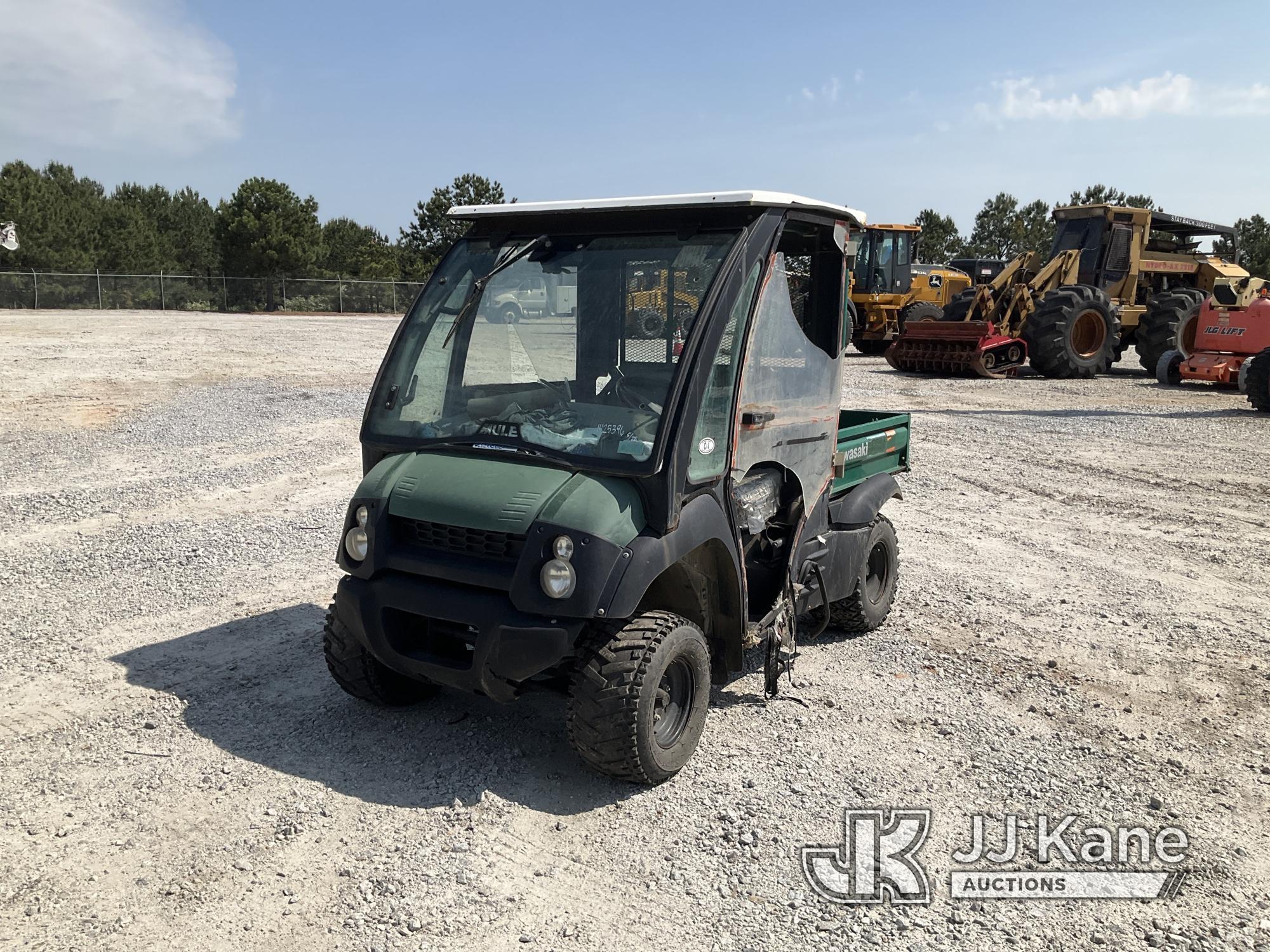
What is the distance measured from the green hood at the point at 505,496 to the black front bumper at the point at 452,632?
0.27m

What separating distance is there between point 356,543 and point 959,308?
60.5 feet

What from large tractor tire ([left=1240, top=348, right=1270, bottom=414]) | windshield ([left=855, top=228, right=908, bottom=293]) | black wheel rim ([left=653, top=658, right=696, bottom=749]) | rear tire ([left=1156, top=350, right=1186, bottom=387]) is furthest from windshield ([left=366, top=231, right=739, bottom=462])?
windshield ([left=855, top=228, right=908, bottom=293])

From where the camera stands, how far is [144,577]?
6.27 meters

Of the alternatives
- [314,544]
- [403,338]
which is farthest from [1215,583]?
[314,544]

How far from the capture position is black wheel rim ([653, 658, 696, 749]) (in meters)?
3.84

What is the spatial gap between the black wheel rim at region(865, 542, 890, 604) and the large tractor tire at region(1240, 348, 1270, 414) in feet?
39.8

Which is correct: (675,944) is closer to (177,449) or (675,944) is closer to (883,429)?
(883,429)

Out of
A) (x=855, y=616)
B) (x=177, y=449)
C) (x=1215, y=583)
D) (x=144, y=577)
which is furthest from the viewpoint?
(x=177, y=449)

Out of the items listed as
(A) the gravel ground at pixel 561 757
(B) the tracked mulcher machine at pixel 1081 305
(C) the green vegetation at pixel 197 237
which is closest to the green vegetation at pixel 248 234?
(C) the green vegetation at pixel 197 237

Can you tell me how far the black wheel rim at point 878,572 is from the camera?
18.9ft

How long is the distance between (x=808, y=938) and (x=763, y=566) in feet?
6.18

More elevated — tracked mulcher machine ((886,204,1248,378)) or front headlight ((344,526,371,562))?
tracked mulcher machine ((886,204,1248,378))

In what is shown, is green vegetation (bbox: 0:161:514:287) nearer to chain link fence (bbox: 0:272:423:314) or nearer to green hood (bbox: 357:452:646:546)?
chain link fence (bbox: 0:272:423:314)

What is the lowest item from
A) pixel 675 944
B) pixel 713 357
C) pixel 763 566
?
pixel 675 944
